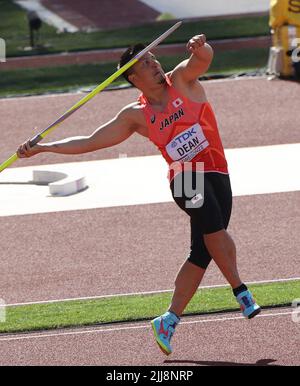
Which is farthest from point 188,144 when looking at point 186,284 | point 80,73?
point 80,73

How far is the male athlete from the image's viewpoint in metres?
7.65

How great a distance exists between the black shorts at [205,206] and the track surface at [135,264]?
0.67 metres

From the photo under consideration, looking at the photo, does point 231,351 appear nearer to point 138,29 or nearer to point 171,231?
point 171,231

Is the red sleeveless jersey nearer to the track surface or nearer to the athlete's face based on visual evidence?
the athlete's face

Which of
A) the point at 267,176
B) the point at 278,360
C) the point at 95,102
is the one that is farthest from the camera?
the point at 95,102

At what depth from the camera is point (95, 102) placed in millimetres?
17594

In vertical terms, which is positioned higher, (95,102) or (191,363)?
(191,363)

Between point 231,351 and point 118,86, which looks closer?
point 231,351

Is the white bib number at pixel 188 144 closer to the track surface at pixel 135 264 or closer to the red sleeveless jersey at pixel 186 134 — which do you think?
the red sleeveless jersey at pixel 186 134

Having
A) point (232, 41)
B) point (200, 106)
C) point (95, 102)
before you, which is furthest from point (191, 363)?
point (232, 41)

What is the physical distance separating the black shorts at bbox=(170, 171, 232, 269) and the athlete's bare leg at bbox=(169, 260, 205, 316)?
0.04m

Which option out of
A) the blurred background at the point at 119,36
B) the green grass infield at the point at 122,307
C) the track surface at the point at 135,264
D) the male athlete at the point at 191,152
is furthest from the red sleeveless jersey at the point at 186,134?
the blurred background at the point at 119,36

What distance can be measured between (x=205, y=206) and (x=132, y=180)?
19.4 ft
